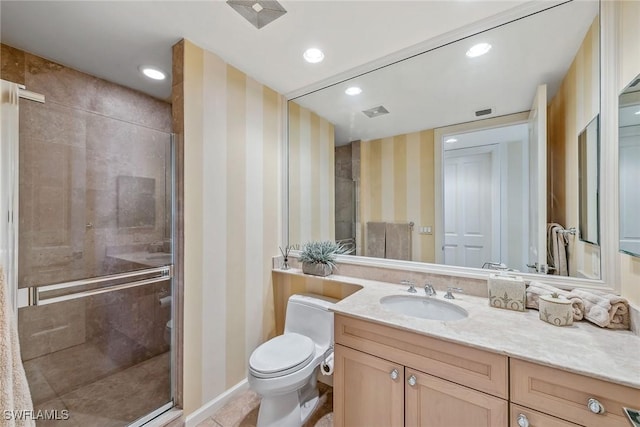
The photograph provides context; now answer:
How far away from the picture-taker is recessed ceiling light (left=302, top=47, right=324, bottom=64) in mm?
1629

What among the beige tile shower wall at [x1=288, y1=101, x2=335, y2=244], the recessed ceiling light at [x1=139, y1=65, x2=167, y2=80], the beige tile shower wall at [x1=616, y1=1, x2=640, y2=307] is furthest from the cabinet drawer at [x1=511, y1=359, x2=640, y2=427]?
the recessed ceiling light at [x1=139, y1=65, x2=167, y2=80]

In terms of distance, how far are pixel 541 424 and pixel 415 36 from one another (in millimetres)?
1963

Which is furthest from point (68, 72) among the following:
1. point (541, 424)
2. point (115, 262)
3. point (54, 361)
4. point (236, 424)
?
point (541, 424)

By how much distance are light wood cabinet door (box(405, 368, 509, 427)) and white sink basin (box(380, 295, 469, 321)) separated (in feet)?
1.25

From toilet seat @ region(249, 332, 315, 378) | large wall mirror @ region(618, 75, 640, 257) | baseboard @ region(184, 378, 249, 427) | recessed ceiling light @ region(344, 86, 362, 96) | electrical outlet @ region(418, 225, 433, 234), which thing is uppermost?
recessed ceiling light @ region(344, 86, 362, 96)

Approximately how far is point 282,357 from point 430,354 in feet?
2.92

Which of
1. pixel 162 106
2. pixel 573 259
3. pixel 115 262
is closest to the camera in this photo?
pixel 573 259

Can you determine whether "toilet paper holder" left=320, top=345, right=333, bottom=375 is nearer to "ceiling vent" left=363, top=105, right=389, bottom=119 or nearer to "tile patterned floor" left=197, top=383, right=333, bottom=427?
"tile patterned floor" left=197, top=383, right=333, bottom=427

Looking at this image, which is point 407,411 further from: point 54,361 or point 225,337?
point 54,361

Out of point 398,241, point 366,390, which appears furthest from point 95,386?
point 398,241

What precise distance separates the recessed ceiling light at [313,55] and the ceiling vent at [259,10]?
34cm

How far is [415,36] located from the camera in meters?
1.50

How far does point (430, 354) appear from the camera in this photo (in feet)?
3.35

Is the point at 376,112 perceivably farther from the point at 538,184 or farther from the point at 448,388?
the point at 448,388
